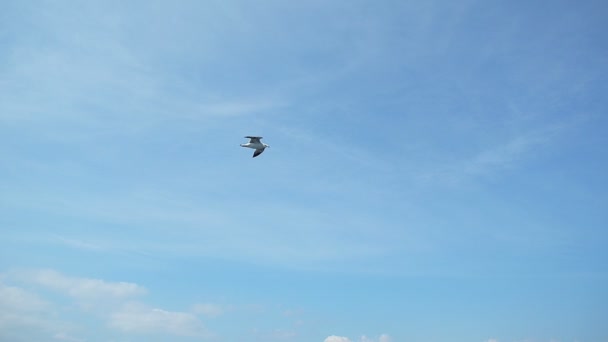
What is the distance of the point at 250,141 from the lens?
4968 inches
